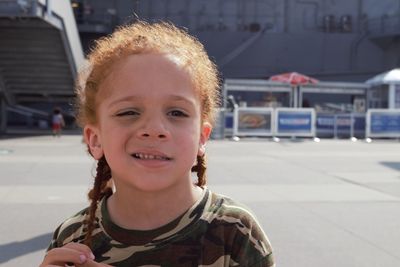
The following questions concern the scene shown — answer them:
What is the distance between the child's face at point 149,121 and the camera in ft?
4.91

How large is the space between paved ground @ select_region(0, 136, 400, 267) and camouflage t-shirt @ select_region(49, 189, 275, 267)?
361 centimetres

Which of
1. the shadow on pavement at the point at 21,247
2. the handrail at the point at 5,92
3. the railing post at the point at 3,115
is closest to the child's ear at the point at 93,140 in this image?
the shadow on pavement at the point at 21,247

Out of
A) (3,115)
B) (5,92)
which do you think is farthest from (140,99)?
(3,115)

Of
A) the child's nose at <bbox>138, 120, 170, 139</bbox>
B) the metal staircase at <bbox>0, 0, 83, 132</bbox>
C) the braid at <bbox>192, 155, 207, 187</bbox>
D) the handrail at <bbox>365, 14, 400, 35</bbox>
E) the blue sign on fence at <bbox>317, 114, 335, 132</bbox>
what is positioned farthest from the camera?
the handrail at <bbox>365, 14, 400, 35</bbox>

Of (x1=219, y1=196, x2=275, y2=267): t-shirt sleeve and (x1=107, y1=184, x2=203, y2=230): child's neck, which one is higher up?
(x1=107, y1=184, x2=203, y2=230): child's neck

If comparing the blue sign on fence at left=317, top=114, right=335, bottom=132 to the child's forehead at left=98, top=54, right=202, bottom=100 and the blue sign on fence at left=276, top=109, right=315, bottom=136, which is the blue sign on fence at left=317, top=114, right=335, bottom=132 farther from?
the child's forehead at left=98, top=54, right=202, bottom=100

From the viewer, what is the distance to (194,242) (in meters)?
1.54

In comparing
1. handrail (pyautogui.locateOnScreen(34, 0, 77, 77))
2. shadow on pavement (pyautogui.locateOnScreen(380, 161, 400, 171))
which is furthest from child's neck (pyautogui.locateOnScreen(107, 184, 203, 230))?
handrail (pyautogui.locateOnScreen(34, 0, 77, 77))

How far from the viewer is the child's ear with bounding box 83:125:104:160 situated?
65.6 inches

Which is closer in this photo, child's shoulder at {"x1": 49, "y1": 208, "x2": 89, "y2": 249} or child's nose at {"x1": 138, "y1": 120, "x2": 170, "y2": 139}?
child's nose at {"x1": 138, "y1": 120, "x2": 170, "y2": 139}

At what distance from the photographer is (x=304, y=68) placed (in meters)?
35.4

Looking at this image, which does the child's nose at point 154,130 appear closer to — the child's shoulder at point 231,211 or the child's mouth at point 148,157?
the child's mouth at point 148,157

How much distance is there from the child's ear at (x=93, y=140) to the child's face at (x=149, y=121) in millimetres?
96

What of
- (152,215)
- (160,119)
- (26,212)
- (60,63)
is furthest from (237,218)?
(60,63)
